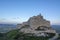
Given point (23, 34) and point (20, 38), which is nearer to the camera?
point (20, 38)

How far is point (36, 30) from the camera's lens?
98.4ft

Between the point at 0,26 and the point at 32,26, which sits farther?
the point at 0,26

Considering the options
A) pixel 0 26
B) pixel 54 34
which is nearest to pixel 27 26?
pixel 54 34

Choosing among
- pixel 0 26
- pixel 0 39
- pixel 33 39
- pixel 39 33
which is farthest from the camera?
pixel 0 26

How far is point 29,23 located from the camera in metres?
31.2

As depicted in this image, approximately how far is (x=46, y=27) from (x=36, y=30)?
1.82 meters

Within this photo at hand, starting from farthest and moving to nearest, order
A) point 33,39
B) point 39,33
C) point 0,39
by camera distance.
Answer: point 39,33 → point 0,39 → point 33,39

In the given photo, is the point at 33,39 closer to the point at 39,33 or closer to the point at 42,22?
the point at 39,33

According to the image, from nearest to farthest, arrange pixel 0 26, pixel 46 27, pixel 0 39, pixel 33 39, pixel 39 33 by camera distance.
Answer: pixel 33 39, pixel 0 39, pixel 39 33, pixel 46 27, pixel 0 26

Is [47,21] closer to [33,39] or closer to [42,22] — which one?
[42,22]

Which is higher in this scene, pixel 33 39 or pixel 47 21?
pixel 47 21

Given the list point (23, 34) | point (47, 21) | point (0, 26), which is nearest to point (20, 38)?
point (23, 34)

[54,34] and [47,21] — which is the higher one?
[47,21]

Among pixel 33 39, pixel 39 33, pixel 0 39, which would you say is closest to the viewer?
pixel 33 39
